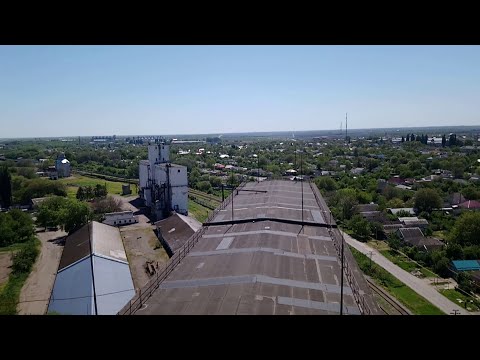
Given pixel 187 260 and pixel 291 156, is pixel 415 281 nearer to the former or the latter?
pixel 187 260

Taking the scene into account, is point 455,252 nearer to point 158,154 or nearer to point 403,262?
point 403,262

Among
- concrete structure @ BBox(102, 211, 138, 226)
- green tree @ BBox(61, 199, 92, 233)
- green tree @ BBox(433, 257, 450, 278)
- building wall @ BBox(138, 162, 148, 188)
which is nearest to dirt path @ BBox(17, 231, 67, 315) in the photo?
green tree @ BBox(61, 199, 92, 233)

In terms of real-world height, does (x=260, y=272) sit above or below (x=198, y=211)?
above

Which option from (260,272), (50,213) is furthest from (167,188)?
(260,272)

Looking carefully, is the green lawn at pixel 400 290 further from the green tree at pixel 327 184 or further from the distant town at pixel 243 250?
the green tree at pixel 327 184

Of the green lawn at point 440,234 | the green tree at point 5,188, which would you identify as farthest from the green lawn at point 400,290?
the green tree at point 5,188

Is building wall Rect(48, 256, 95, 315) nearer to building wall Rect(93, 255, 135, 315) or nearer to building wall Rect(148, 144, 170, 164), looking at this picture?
building wall Rect(93, 255, 135, 315)
